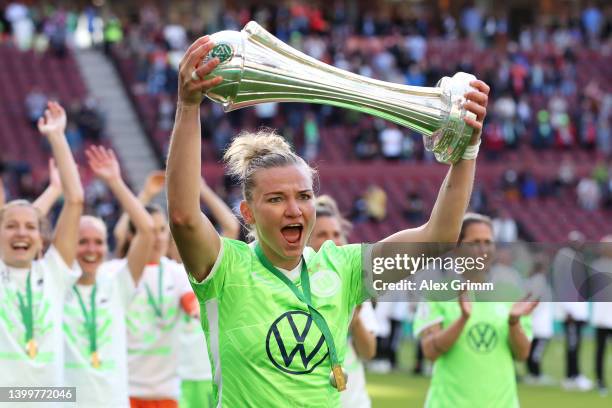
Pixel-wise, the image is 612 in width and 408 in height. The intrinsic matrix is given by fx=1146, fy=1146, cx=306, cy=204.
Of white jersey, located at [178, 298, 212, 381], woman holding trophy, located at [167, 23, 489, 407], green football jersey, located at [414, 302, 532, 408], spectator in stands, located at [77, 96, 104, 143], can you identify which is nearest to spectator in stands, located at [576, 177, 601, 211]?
spectator in stands, located at [77, 96, 104, 143]

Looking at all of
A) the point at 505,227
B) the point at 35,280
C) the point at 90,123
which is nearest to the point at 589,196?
the point at 505,227

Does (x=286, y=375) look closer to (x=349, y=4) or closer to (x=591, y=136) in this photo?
(x=591, y=136)

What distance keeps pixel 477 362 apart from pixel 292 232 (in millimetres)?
2649

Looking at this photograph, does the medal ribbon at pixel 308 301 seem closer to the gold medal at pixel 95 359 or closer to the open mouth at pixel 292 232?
the open mouth at pixel 292 232

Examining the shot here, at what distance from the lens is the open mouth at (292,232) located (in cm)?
384

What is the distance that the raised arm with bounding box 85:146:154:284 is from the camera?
21.7ft

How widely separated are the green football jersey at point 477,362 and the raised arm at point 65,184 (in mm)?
1995

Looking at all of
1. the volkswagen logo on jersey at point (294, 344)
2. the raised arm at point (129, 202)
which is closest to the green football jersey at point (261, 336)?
the volkswagen logo on jersey at point (294, 344)

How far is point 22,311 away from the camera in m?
6.18

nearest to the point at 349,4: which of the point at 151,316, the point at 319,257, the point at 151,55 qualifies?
the point at 151,55

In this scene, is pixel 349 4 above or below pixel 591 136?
above

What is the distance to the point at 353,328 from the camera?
6.56 meters

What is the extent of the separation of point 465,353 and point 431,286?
820mm

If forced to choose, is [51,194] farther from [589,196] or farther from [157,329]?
[589,196]
